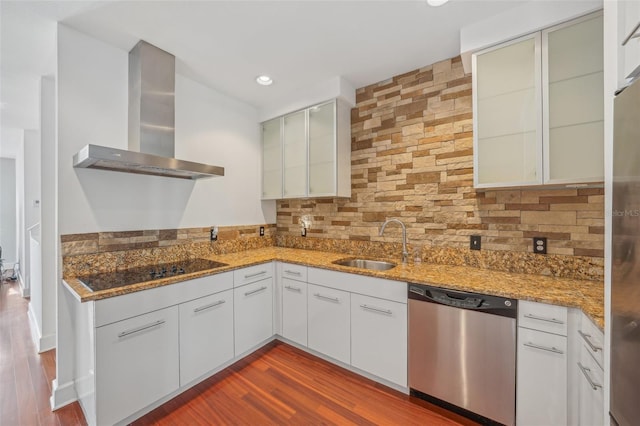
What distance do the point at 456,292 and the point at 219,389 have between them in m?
1.85

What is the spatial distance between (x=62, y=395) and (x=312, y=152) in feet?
9.04

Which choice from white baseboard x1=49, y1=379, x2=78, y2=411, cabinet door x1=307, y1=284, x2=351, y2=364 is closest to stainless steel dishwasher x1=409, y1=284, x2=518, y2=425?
cabinet door x1=307, y1=284, x2=351, y2=364

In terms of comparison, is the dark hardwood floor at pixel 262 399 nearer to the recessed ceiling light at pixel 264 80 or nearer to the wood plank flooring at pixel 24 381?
the wood plank flooring at pixel 24 381

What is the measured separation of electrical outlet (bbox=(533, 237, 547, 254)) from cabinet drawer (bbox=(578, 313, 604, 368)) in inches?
25.5

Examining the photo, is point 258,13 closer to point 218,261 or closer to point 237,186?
point 237,186

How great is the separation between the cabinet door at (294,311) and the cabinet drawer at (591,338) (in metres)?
1.83

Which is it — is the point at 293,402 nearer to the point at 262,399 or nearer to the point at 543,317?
the point at 262,399

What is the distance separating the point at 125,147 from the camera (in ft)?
6.98

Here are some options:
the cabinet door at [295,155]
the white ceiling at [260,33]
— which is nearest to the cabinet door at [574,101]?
the white ceiling at [260,33]

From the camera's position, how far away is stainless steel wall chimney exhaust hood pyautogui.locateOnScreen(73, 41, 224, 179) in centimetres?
203

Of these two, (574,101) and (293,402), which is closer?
(574,101)

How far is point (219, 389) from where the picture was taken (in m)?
1.98

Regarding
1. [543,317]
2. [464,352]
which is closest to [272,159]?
[464,352]

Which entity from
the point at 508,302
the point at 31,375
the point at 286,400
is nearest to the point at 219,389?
the point at 286,400
